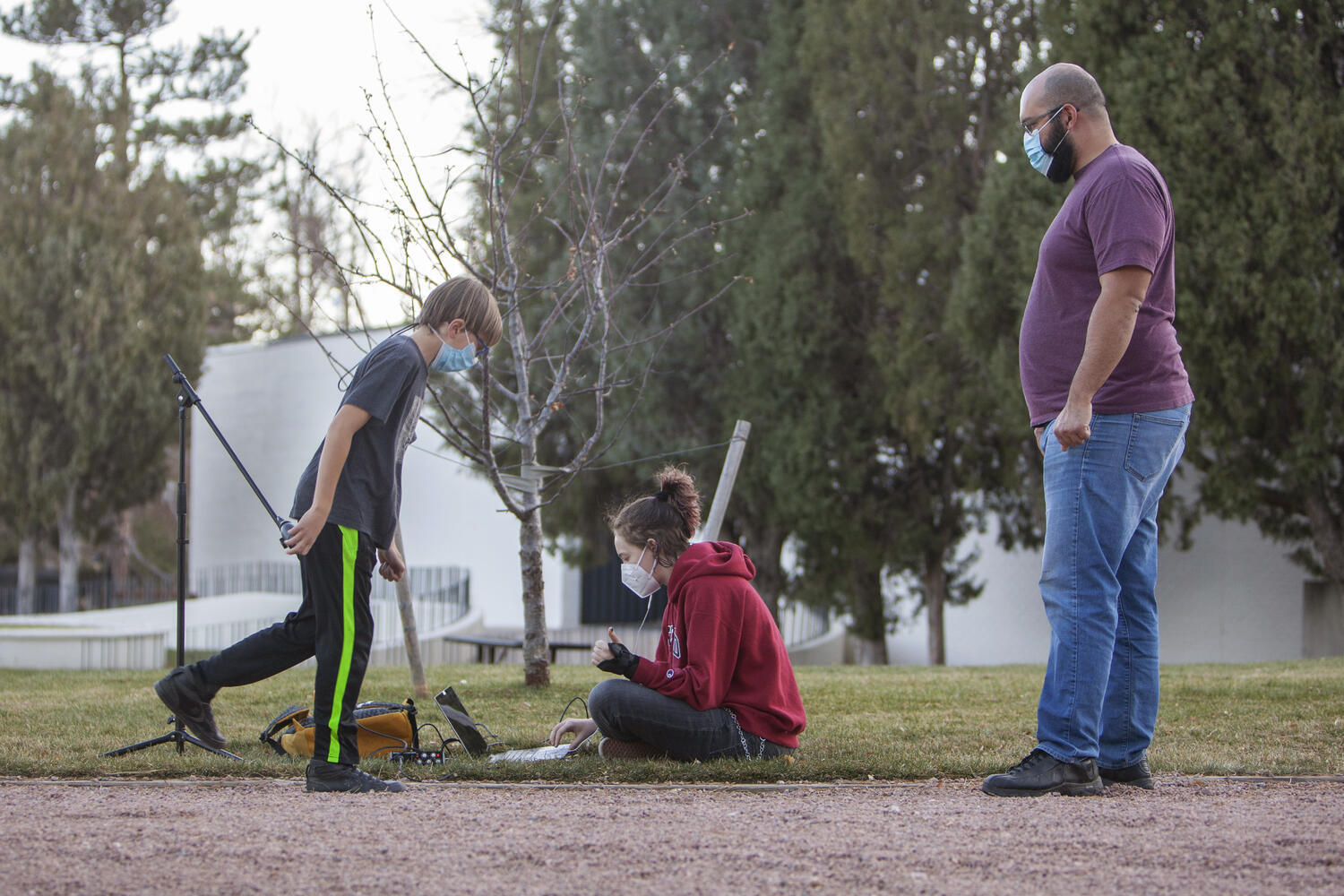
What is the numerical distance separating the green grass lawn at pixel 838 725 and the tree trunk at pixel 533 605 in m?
0.13

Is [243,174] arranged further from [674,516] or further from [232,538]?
[674,516]

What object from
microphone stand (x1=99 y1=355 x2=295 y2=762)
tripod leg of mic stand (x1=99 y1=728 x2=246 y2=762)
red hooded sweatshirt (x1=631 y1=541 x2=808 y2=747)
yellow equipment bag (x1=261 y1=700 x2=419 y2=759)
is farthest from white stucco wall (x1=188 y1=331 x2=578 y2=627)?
red hooded sweatshirt (x1=631 y1=541 x2=808 y2=747)

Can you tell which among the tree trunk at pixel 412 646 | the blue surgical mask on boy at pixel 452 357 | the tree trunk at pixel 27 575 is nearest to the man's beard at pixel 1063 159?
the blue surgical mask on boy at pixel 452 357

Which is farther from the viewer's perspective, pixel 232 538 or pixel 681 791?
pixel 232 538

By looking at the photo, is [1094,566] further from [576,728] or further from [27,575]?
[27,575]

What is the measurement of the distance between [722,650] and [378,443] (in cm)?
128

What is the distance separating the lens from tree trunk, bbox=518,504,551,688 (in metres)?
7.27

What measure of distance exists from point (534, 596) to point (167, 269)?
62.2 feet

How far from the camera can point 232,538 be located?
27.2 metres

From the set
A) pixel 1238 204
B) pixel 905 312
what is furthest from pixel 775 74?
pixel 1238 204

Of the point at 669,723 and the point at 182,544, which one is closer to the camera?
the point at 669,723

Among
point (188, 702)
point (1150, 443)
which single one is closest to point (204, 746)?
point (188, 702)

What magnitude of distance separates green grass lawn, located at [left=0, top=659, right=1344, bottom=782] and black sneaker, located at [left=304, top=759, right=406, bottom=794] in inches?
15.0

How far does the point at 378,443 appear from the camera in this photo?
13.1 ft
